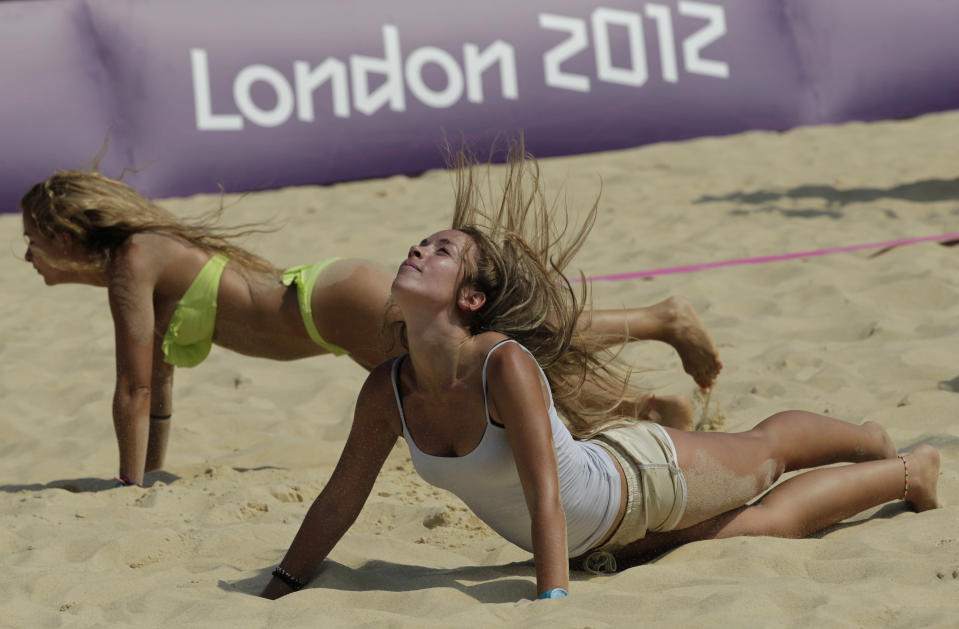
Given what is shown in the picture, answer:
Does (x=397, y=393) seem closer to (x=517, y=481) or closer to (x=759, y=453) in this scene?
(x=517, y=481)

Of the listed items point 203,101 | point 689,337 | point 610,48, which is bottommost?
point 689,337

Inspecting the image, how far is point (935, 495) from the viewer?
2930mm

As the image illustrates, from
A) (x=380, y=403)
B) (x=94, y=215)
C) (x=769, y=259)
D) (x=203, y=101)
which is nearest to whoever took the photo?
(x=380, y=403)

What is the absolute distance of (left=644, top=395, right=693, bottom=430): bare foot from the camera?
3.62 meters

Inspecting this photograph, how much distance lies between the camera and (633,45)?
934 centimetres

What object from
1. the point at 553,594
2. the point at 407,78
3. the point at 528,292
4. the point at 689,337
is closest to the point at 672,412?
the point at 689,337

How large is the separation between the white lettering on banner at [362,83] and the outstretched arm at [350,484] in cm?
657

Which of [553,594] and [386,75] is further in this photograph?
[386,75]

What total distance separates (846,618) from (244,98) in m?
7.54

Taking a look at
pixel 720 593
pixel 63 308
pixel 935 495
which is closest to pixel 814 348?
pixel 935 495

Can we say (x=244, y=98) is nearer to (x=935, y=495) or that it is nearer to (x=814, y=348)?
(x=814, y=348)

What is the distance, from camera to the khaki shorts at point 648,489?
2.67 metres

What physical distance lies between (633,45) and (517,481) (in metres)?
7.31

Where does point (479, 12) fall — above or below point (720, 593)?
above
